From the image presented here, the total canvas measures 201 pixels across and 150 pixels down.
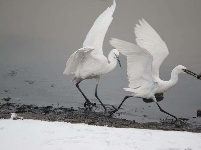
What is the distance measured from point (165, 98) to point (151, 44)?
7.59ft

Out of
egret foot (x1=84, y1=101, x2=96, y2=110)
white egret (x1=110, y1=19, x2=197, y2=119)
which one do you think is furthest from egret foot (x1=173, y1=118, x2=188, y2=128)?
egret foot (x1=84, y1=101, x2=96, y2=110)

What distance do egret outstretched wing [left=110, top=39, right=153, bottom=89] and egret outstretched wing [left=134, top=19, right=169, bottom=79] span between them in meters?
0.37

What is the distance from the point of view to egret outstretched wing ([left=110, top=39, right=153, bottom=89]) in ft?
26.3

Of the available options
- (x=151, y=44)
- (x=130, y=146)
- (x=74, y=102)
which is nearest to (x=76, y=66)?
(x=74, y=102)

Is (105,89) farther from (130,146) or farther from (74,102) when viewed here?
(130,146)

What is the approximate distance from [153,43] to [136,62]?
1.05m

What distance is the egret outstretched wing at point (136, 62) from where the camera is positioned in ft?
26.3

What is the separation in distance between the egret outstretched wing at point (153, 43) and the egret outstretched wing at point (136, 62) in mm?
366

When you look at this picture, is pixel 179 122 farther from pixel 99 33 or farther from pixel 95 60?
pixel 99 33

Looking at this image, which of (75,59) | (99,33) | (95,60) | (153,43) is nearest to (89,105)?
(95,60)

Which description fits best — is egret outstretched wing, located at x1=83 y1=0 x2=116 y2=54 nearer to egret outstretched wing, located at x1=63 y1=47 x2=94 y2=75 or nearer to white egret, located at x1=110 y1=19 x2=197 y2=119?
egret outstretched wing, located at x1=63 y1=47 x2=94 y2=75

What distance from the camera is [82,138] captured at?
5605 mm

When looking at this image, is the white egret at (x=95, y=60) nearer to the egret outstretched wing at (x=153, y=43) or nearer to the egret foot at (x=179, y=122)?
the egret outstretched wing at (x=153, y=43)

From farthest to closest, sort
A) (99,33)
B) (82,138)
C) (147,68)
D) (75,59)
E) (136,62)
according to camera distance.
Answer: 1. (99,33)
2. (75,59)
3. (147,68)
4. (136,62)
5. (82,138)
